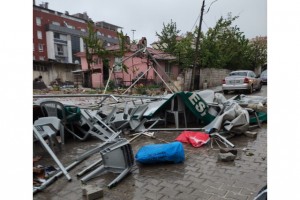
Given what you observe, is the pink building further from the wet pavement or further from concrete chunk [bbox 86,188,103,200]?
concrete chunk [bbox 86,188,103,200]

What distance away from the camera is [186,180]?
3.20 meters

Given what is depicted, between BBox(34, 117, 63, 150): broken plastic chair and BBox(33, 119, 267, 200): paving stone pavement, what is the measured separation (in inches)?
13.4

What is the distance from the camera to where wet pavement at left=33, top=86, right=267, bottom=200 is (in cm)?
282

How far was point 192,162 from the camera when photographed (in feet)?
12.6

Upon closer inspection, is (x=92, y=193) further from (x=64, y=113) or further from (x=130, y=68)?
(x=130, y=68)

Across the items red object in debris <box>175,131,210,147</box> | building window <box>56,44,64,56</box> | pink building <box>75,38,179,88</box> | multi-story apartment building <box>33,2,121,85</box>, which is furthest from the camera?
building window <box>56,44,64,56</box>

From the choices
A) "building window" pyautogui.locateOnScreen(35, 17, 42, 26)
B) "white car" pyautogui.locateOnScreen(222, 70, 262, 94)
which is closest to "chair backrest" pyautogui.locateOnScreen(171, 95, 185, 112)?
"white car" pyautogui.locateOnScreen(222, 70, 262, 94)

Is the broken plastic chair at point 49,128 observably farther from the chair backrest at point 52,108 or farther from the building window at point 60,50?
the building window at point 60,50

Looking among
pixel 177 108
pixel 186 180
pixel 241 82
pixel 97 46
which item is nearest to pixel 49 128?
pixel 186 180

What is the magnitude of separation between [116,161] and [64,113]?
7.68ft

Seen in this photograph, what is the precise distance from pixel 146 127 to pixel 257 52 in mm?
27473

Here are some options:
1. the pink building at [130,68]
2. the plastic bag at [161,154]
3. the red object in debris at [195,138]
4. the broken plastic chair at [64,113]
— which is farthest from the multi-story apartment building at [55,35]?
the plastic bag at [161,154]
